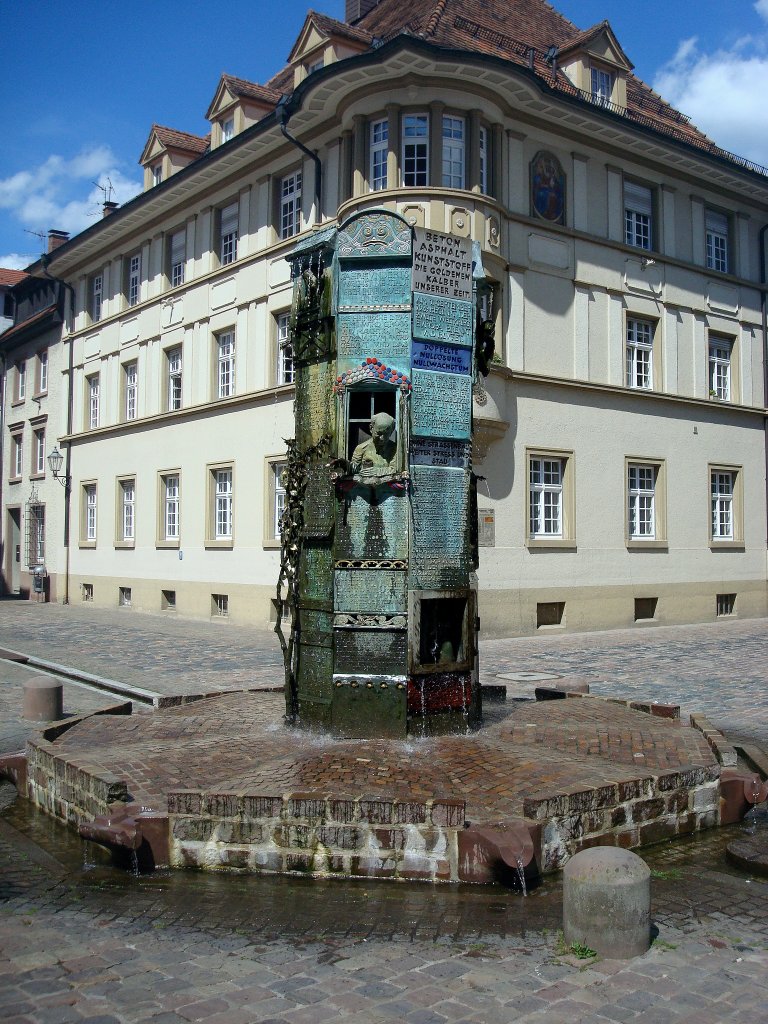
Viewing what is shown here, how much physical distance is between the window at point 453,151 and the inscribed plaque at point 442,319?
11.5 meters

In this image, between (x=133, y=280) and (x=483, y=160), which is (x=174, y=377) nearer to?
(x=133, y=280)

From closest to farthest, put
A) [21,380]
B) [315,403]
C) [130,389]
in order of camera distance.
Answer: [315,403] < [130,389] < [21,380]

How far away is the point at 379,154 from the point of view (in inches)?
779

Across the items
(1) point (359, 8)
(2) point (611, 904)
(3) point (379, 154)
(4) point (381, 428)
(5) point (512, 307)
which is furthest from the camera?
(1) point (359, 8)

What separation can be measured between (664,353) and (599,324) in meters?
2.31

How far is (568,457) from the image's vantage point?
2150 centimetres

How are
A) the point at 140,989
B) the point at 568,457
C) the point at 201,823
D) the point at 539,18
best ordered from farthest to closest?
the point at 539,18 < the point at 568,457 < the point at 201,823 < the point at 140,989

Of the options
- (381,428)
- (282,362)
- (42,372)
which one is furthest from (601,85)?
(42,372)

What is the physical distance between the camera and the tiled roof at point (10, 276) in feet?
140

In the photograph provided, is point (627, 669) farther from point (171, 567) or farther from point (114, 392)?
point (114, 392)

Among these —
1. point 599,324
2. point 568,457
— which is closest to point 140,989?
point 568,457

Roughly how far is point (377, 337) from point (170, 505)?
2006 cm

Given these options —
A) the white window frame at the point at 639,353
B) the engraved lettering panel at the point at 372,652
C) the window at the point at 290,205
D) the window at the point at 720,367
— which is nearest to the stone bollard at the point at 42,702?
the engraved lettering panel at the point at 372,652

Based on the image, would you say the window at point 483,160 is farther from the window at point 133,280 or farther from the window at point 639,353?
the window at point 133,280
